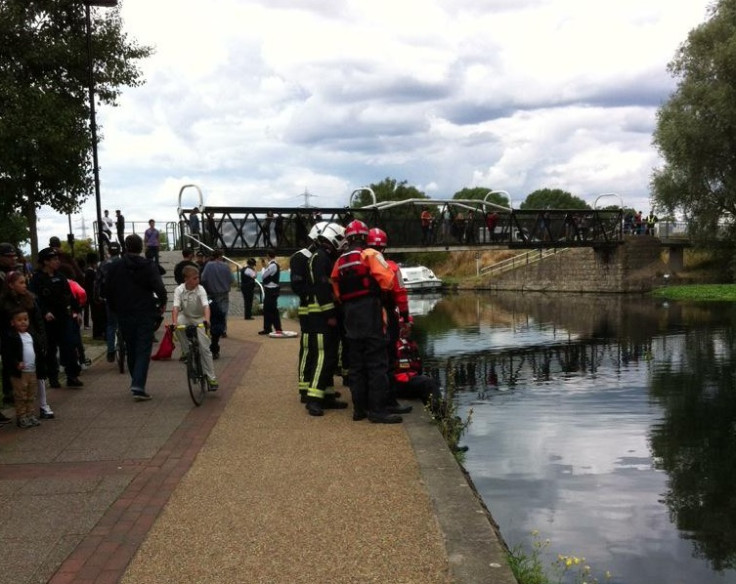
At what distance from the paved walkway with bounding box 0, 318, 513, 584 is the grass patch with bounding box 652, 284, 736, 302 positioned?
109 feet

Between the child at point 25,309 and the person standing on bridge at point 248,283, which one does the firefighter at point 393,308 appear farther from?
the person standing on bridge at point 248,283

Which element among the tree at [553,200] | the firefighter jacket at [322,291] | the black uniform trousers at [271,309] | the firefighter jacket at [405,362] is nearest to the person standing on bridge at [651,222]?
the black uniform trousers at [271,309]

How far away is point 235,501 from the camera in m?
5.23

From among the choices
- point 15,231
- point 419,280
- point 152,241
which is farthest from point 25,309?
point 15,231

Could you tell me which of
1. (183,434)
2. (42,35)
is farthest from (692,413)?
(42,35)

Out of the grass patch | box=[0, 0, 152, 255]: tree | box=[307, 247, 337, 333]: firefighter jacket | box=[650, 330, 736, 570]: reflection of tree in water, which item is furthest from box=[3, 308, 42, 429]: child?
the grass patch

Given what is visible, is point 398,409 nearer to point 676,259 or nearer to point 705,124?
point 705,124

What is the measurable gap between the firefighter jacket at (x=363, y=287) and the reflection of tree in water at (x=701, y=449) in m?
3.11

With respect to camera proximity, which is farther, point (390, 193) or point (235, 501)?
point (390, 193)

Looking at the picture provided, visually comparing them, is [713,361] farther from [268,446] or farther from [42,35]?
[42,35]

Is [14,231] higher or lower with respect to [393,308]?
higher

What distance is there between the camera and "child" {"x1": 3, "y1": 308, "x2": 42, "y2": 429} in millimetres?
7512

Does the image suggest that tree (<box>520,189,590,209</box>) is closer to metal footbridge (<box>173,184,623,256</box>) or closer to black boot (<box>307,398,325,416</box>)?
metal footbridge (<box>173,184,623,256</box>)

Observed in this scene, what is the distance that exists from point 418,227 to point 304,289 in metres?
30.8
